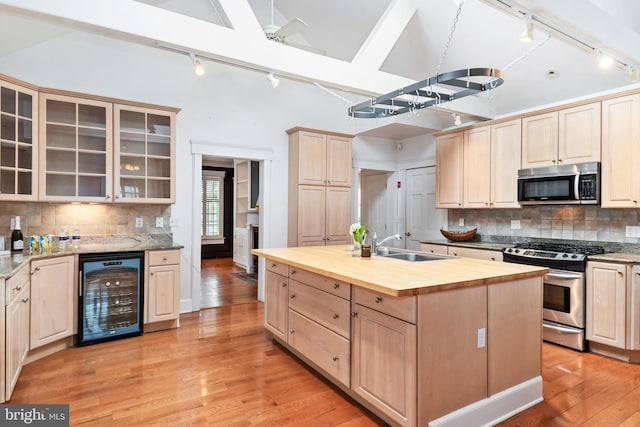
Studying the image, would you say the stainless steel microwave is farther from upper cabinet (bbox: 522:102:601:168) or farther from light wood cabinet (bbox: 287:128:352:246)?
light wood cabinet (bbox: 287:128:352:246)

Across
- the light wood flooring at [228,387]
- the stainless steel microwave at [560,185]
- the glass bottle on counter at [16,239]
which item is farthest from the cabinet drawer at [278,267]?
the stainless steel microwave at [560,185]

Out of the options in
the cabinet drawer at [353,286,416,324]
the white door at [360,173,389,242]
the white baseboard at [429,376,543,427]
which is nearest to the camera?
the cabinet drawer at [353,286,416,324]

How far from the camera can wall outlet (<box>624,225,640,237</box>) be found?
141 inches

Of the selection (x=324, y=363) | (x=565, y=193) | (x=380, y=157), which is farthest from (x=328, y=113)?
(x=324, y=363)

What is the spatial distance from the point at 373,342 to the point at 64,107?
370 centimetres

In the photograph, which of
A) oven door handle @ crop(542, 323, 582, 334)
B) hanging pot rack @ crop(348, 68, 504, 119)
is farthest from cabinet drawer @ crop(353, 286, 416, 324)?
oven door handle @ crop(542, 323, 582, 334)

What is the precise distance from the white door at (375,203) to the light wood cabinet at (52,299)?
4480 mm

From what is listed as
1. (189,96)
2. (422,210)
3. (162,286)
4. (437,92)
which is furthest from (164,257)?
(422,210)

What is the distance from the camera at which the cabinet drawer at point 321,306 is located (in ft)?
7.98

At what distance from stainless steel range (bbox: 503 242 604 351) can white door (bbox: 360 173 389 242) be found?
3032 mm

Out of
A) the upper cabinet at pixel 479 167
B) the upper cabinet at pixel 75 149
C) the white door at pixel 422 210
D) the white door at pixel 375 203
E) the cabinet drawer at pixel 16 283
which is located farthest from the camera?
the white door at pixel 375 203

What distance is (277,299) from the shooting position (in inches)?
133

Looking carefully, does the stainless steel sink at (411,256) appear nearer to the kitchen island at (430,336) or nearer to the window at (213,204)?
the kitchen island at (430,336)

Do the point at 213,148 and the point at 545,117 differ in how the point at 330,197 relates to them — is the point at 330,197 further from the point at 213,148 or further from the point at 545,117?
the point at 545,117
